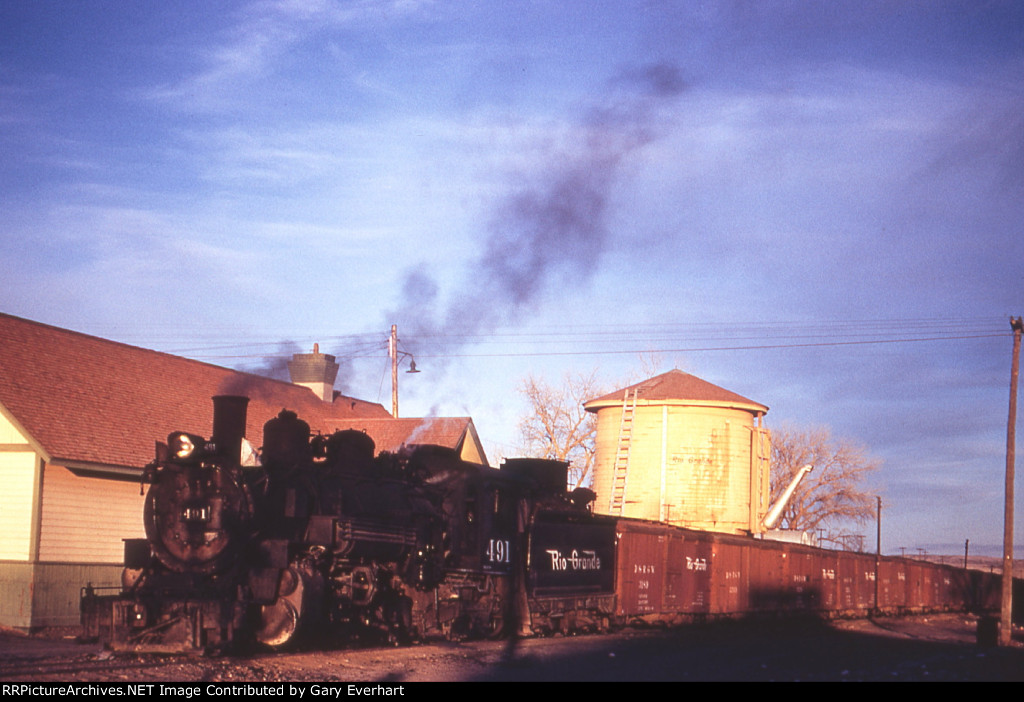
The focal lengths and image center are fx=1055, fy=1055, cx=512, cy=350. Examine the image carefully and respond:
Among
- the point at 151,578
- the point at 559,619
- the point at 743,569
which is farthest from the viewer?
the point at 743,569

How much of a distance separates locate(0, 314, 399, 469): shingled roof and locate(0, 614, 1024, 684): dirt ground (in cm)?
381

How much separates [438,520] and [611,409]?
21785 mm

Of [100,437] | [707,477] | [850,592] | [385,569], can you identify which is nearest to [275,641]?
[385,569]

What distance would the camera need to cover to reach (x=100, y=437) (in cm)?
2175

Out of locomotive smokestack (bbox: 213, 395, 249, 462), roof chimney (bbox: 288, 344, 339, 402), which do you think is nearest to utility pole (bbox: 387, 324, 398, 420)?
roof chimney (bbox: 288, 344, 339, 402)

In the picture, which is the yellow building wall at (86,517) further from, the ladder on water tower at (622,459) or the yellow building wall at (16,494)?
the ladder on water tower at (622,459)

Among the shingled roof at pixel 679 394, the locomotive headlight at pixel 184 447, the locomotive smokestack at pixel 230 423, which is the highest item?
the shingled roof at pixel 679 394

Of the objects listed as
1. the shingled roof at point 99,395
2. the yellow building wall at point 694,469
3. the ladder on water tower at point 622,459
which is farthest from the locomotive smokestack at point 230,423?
the ladder on water tower at point 622,459

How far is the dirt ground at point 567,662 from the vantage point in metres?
12.0

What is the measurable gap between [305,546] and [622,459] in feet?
76.8

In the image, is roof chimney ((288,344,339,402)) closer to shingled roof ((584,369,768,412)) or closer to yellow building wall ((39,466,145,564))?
shingled roof ((584,369,768,412))

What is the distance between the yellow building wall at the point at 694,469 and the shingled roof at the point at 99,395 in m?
12.2

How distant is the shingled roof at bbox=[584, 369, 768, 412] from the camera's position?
36.8 metres

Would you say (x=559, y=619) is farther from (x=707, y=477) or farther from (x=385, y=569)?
(x=707, y=477)
